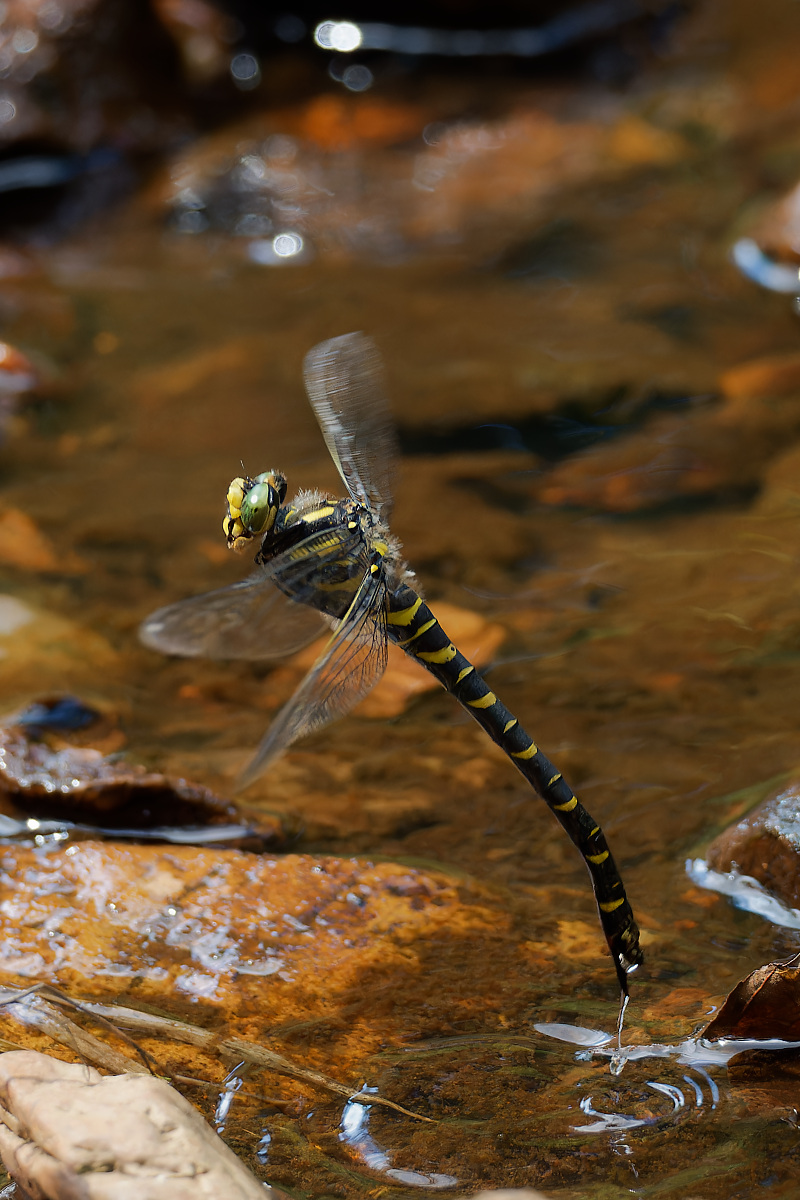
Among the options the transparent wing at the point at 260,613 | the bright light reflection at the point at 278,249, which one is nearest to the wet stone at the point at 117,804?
the transparent wing at the point at 260,613

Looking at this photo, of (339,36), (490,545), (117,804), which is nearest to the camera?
(117,804)

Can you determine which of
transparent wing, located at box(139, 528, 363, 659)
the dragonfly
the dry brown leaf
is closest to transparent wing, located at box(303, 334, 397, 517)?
the dragonfly

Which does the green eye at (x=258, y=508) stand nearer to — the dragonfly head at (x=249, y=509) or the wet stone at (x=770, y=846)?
the dragonfly head at (x=249, y=509)

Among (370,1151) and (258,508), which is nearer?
(370,1151)

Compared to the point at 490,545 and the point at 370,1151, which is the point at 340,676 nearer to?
the point at 370,1151

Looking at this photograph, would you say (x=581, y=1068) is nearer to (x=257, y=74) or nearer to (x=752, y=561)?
(x=752, y=561)

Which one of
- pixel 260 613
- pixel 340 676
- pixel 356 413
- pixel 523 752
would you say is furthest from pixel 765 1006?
pixel 356 413

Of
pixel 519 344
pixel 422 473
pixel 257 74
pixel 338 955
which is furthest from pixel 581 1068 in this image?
pixel 257 74
